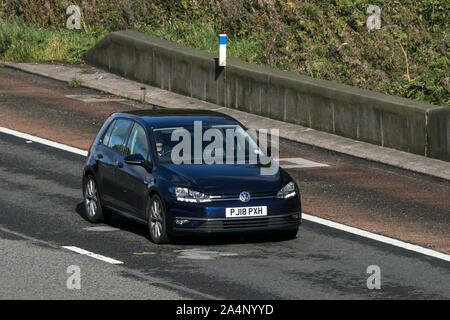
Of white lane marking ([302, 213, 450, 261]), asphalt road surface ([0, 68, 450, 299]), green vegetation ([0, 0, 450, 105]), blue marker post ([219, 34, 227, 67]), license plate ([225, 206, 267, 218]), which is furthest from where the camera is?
green vegetation ([0, 0, 450, 105])

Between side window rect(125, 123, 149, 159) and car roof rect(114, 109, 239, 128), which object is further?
car roof rect(114, 109, 239, 128)

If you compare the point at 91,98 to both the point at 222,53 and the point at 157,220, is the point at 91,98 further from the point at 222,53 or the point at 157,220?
the point at 157,220

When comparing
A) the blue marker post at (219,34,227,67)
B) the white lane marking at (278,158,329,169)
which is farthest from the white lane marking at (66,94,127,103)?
the white lane marking at (278,158,329,169)

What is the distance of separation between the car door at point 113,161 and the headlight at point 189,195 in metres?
1.50

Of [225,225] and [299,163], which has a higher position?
[225,225]

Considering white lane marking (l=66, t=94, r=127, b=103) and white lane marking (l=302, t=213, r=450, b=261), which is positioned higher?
white lane marking (l=302, t=213, r=450, b=261)

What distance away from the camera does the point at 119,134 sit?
17406 mm

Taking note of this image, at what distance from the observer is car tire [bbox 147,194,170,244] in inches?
617

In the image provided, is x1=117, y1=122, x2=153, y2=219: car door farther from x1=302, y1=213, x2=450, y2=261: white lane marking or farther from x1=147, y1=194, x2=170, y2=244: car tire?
x1=302, y1=213, x2=450, y2=261: white lane marking

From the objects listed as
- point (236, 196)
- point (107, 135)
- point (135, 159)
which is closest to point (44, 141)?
point (107, 135)

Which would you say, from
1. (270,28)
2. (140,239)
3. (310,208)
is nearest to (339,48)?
(270,28)

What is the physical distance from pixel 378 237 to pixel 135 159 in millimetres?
3380

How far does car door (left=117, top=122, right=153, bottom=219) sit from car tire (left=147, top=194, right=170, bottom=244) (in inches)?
8.2

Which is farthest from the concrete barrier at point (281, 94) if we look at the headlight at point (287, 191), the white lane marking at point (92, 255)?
the white lane marking at point (92, 255)
